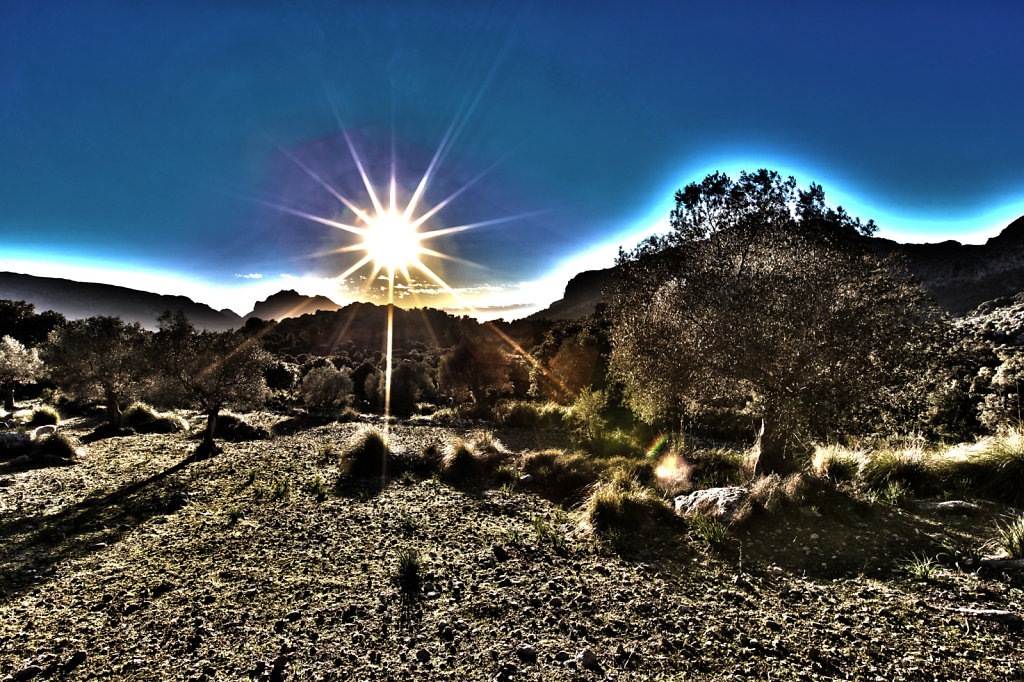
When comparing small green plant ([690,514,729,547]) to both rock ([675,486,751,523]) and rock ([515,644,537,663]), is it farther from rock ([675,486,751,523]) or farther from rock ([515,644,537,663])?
rock ([515,644,537,663])

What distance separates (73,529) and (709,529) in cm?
1480

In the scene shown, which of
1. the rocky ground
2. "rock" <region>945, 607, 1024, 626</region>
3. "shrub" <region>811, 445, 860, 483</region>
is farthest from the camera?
"shrub" <region>811, 445, 860, 483</region>

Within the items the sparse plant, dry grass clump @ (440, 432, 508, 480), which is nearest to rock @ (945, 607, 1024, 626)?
the sparse plant

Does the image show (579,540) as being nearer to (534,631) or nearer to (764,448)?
(534,631)

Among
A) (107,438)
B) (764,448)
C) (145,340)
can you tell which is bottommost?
(107,438)

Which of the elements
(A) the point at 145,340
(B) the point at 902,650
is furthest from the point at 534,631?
(A) the point at 145,340

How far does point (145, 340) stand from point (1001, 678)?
1297 inches

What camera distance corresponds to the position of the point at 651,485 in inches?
464

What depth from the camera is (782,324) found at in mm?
10117

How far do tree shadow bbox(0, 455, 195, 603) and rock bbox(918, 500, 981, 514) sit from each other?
1730 centimetres

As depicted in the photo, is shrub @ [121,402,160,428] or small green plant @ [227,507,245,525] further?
shrub @ [121,402,160,428]

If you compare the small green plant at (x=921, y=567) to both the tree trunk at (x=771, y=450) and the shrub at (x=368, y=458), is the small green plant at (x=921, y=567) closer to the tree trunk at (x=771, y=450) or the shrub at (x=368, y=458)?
the tree trunk at (x=771, y=450)

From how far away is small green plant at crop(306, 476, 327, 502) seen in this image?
1245 centimetres

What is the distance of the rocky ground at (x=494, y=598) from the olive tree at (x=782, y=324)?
333cm
